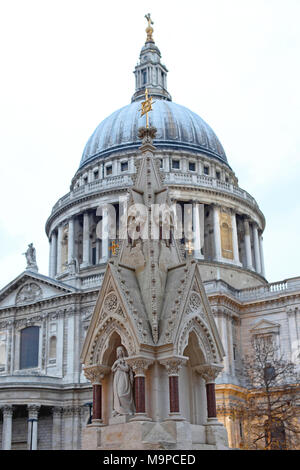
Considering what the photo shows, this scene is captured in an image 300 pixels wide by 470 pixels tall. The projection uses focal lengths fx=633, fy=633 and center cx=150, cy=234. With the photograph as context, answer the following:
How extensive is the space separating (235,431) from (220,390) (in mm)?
3398

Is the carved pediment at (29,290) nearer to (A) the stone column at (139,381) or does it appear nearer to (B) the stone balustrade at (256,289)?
(B) the stone balustrade at (256,289)

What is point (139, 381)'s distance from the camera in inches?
543

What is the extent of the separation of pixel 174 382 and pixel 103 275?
33.6m

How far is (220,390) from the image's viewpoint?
5062 cm

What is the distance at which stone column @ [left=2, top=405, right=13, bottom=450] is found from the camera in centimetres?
5139

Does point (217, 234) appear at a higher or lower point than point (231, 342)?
higher

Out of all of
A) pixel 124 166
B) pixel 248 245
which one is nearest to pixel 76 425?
pixel 248 245

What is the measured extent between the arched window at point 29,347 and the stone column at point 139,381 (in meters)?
47.9

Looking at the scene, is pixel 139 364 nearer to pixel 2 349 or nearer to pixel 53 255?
pixel 2 349

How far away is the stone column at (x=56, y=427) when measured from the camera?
5391 cm

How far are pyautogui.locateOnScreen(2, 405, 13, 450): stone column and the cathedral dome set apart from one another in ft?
123

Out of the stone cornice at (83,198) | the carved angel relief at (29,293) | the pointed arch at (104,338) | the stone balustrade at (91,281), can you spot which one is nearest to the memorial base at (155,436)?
the pointed arch at (104,338)
